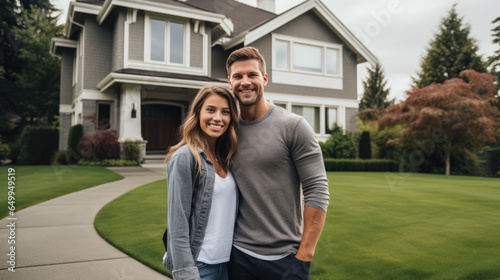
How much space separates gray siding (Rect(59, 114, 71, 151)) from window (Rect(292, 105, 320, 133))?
12.1m

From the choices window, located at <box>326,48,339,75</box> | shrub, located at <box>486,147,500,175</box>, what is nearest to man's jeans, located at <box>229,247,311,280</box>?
window, located at <box>326,48,339,75</box>

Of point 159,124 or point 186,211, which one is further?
point 159,124

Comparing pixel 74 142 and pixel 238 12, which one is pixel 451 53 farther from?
pixel 74 142

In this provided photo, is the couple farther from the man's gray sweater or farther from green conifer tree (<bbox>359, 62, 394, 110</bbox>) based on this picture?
green conifer tree (<bbox>359, 62, 394, 110</bbox>)

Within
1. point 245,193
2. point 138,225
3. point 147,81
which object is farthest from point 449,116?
point 245,193

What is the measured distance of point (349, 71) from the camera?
777 inches

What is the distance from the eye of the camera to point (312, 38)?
61.1 feet

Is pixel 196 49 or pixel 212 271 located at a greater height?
pixel 196 49

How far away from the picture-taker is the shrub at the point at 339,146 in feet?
58.6

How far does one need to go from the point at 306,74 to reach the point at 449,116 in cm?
687

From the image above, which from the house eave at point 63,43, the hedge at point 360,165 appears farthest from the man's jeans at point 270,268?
the house eave at point 63,43

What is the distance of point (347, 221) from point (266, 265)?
3.60 m

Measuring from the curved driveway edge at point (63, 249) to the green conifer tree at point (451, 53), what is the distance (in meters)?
28.1

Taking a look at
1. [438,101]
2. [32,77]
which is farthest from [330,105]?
[32,77]
